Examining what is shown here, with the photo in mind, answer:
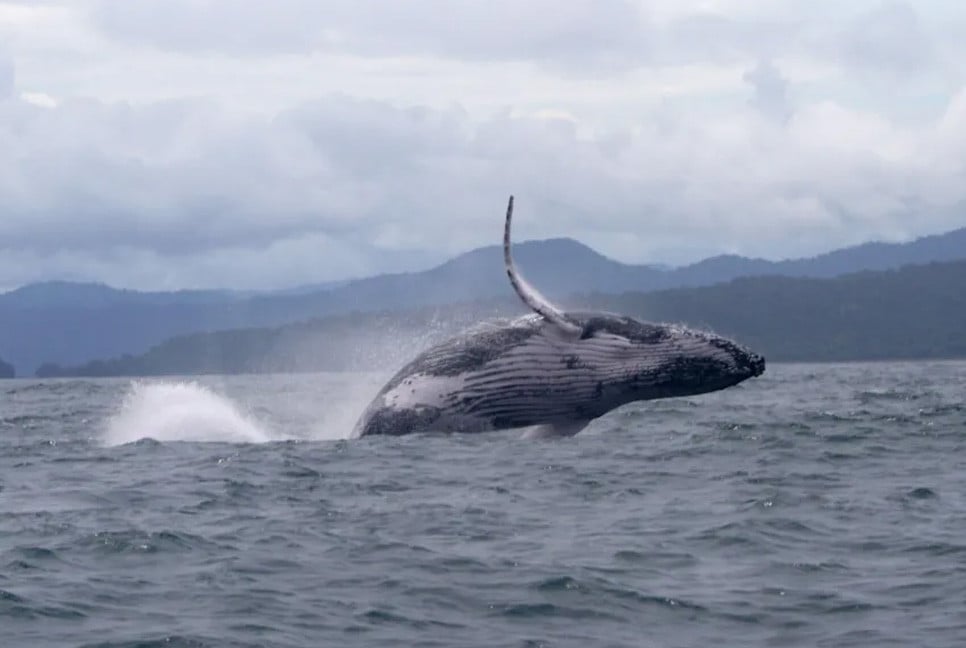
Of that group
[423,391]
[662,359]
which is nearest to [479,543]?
[662,359]

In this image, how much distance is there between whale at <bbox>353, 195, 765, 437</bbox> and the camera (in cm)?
1622

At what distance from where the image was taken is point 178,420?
858 inches

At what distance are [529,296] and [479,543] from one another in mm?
4328

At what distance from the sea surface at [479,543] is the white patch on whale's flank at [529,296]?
1.72 meters

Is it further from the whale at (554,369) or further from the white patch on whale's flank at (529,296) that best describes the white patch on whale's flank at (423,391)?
the white patch on whale's flank at (529,296)

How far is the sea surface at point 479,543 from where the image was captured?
9.76 m

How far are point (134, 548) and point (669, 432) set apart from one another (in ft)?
44.6

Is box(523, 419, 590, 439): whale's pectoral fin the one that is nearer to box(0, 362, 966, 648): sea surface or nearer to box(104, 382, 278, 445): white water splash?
box(0, 362, 966, 648): sea surface

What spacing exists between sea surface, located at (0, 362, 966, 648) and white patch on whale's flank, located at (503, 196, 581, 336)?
5.64 feet

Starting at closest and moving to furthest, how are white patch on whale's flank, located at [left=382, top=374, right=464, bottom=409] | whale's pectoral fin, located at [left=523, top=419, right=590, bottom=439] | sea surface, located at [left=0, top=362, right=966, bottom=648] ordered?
sea surface, located at [left=0, top=362, right=966, bottom=648] → whale's pectoral fin, located at [left=523, top=419, right=590, bottom=439] → white patch on whale's flank, located at [left=382, top=374, right=464, bottom=409]

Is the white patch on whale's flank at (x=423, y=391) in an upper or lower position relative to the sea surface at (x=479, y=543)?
upper

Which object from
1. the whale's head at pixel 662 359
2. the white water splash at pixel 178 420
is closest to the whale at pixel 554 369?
the whale's head at pixel 662 359

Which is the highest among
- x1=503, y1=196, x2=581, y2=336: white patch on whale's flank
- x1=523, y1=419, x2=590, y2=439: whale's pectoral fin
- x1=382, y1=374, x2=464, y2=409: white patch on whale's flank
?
x1=503, y1=196, x2=581, y2=336: white patch on whale's flank

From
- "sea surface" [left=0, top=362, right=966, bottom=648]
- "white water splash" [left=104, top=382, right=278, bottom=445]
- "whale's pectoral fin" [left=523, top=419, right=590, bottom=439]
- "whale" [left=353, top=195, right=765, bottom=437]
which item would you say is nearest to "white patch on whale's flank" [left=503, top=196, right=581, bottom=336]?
"whale" [left=353, top=195, right=765, bottom=437]
